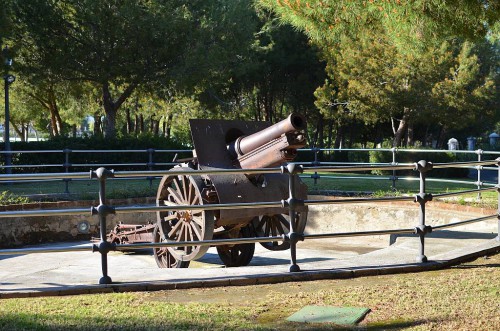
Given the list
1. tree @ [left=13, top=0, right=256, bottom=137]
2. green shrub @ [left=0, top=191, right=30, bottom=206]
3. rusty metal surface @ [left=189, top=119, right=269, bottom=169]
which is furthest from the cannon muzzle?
tree @ [left=13, top=0, right=256, bottom=137]

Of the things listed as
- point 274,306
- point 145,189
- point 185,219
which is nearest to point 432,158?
point 145,189

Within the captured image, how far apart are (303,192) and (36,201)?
7799 mm

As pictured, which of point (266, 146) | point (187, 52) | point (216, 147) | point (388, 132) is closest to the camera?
point (266, 146)

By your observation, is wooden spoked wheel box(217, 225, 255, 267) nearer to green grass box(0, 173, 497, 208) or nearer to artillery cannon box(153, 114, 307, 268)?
artillery cannon box(153, 114, 307, 268)

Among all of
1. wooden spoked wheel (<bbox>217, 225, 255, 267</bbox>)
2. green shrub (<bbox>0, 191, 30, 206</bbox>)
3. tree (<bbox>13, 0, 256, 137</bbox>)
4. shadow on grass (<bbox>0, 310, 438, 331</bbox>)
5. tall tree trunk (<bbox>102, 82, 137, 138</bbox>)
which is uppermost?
tree (<bbox>13, 0, 256, 137</bbox>)

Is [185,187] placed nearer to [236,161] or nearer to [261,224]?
[236,161]

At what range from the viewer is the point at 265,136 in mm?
10164

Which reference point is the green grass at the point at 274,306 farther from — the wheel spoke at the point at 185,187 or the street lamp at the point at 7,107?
the street lamp at the point at 7,107

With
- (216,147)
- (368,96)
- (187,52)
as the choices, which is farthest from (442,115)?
(216,147)

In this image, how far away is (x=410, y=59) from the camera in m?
33.6

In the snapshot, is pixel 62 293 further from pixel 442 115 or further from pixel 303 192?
pixel 442 115

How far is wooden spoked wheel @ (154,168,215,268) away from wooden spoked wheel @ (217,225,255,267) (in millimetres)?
673

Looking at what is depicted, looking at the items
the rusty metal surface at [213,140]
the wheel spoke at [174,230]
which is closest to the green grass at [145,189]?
the rusty metal surface at [213,140]

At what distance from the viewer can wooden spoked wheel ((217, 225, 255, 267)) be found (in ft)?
36.7
